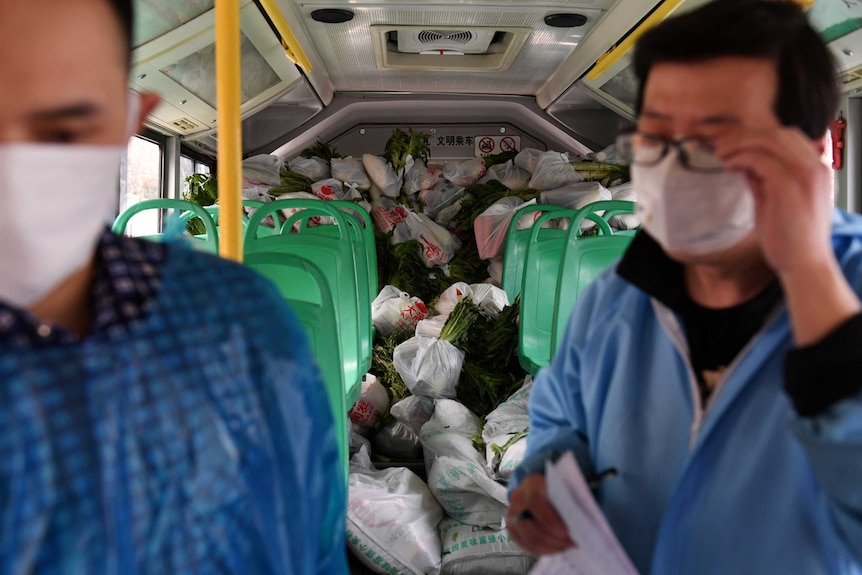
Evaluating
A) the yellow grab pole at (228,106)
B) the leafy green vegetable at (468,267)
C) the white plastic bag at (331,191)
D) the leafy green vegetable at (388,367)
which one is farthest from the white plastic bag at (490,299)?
the yellow grab pole at (228,106)

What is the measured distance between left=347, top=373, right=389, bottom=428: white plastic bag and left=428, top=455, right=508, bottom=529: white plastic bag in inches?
43.5

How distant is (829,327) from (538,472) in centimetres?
56

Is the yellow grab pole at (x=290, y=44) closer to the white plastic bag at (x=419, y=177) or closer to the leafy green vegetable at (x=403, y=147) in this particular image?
the leafy green vegetable at (x=403, y=147)

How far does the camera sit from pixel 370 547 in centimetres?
274

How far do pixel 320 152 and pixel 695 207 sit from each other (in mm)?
5986

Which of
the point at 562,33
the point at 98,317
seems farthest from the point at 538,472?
the point at 562,33

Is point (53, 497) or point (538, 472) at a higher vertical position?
point (53, 497)

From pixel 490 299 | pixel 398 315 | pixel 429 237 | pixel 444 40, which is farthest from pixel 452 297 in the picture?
pixel 444 40

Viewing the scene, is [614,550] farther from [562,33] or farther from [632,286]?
[562,33]

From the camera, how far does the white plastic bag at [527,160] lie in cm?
652

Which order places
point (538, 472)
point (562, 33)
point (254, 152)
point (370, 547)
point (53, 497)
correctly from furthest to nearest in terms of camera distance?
point (254, 152) < point (562, 33) < point (370, 547) < point (538, 472) < point (53, 497)

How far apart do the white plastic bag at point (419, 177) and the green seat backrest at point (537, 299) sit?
9.24ft

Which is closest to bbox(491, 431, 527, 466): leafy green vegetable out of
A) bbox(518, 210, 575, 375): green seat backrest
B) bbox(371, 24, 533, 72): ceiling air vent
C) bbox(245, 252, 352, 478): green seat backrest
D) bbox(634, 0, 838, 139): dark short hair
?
bbox(518, 210, 575, 375): green seat backrest

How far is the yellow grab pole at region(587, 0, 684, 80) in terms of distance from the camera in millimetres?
3624
